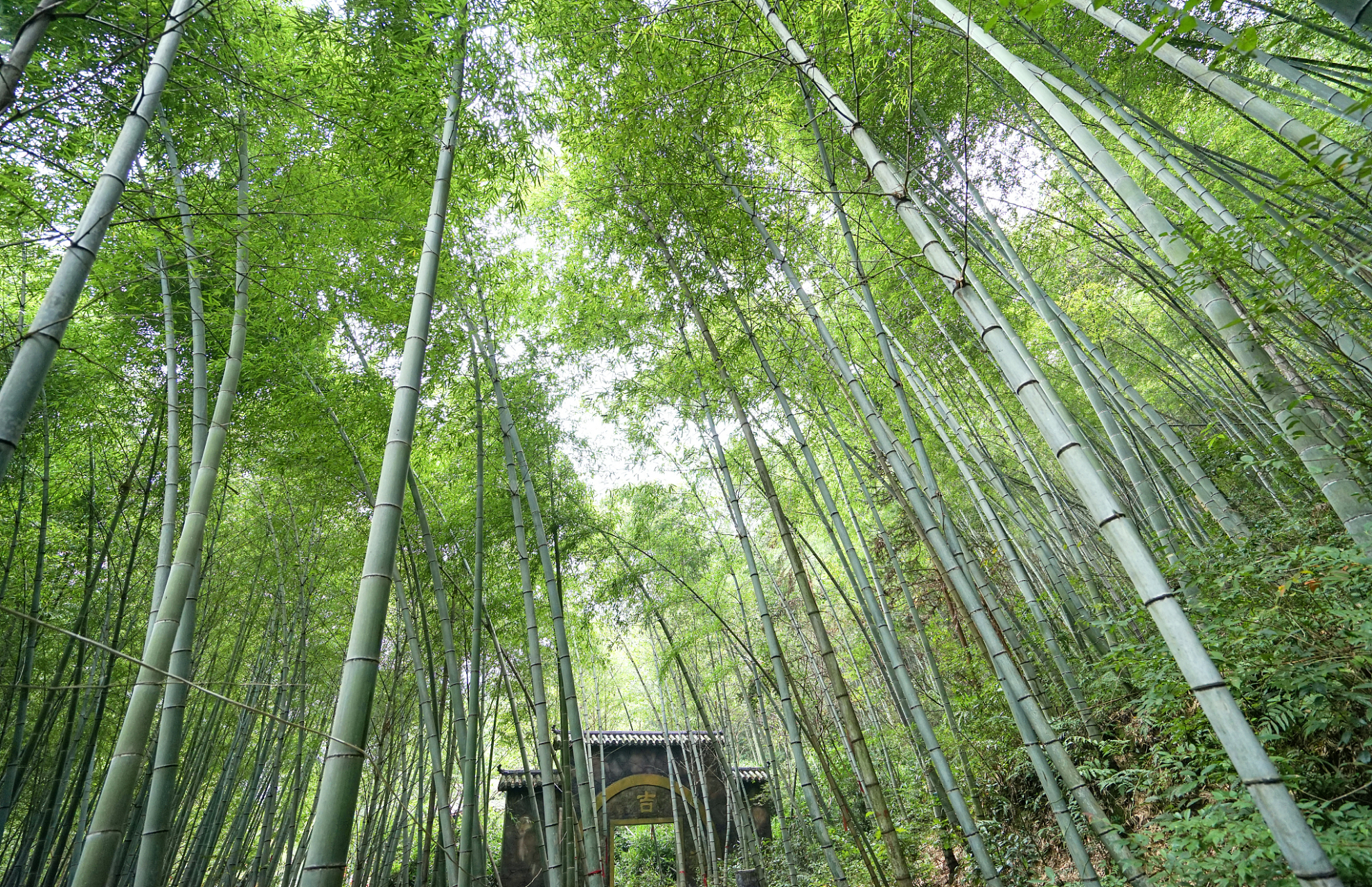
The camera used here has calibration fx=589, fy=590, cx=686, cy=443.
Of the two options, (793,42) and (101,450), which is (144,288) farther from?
(793,42)

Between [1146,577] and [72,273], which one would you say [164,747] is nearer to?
[72,273]

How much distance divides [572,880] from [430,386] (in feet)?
10.4

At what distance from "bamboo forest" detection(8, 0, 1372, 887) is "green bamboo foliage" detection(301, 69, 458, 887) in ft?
0.04

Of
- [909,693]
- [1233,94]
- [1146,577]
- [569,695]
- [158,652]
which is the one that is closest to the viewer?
[1146,577]

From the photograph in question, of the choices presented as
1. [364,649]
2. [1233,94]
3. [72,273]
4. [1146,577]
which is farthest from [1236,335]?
[72,273]

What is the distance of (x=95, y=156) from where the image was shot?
105 inches

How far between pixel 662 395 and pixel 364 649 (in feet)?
11.9

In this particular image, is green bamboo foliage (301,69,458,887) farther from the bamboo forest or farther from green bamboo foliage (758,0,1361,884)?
green bamboo foliage (758,0,1361,884)

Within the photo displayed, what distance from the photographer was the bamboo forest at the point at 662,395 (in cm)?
183

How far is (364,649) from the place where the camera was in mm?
1220

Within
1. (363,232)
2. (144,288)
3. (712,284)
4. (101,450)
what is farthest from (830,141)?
(101,450)

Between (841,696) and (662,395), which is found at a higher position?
(662,395)

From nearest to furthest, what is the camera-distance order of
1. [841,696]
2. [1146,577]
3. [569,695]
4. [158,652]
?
[1146,577] → [158,652] → [841,696] → [569,695]

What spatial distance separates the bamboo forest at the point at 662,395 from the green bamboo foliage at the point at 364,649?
13 mm
